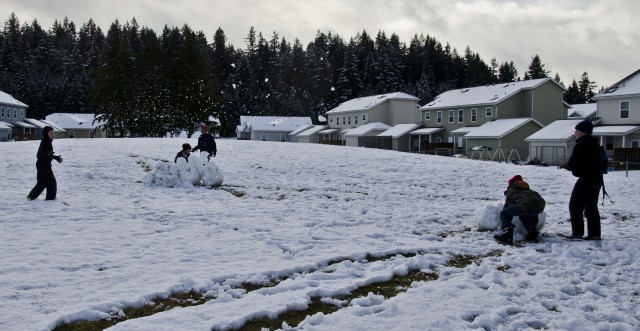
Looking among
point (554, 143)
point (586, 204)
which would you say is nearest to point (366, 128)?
point (554, 143)

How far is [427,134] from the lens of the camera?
56438mm

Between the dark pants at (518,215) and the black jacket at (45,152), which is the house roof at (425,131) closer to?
the dark pants at (518,215)

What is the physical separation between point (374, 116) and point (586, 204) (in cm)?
5882

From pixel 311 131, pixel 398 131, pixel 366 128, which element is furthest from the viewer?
pixel 311 131

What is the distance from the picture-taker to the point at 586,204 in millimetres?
8695

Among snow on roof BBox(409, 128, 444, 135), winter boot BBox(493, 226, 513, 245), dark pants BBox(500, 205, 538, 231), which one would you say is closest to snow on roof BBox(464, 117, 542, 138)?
snow on roof BBox(409, 128, 444, 135)

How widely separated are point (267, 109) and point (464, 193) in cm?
8560

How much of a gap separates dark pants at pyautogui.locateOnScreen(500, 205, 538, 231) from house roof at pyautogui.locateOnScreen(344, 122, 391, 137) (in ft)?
175

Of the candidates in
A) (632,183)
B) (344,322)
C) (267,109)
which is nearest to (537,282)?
(344,322)

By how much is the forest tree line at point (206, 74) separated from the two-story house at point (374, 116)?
19.6m

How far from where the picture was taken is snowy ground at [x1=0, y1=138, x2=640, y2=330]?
521 centimetres

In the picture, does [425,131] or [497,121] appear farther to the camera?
[425,131]

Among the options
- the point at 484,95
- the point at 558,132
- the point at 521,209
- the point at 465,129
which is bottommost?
the point at 521,209

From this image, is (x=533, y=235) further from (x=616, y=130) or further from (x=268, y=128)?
(x=268, y=128)
